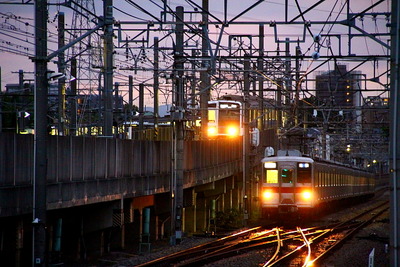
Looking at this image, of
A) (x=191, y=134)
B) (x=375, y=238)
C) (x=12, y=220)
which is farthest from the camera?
(x=191, y=134)

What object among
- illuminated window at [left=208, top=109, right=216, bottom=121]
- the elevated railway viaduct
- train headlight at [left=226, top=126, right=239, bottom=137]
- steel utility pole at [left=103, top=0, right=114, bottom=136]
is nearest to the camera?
the elevated railway viaduct

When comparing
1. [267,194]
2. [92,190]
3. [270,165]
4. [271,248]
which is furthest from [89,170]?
[267,194]

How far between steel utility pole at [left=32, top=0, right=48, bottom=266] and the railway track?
117 inches

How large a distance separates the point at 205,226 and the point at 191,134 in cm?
574

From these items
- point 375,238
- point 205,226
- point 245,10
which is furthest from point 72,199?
point 205,226

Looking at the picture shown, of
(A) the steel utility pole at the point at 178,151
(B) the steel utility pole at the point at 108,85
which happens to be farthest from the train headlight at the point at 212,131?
(B) the steel utility pole at the point at 108,85

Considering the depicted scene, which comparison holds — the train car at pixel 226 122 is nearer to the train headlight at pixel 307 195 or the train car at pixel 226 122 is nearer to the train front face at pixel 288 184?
the train front face at pixel 288 184

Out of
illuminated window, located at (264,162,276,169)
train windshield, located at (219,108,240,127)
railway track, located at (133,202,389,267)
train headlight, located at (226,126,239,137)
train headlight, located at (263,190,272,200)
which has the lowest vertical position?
railway track, located at (133,202,389,267)

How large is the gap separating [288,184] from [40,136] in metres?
17.9

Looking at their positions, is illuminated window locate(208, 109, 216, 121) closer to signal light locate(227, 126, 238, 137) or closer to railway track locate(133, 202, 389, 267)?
signal light locate(227, 126, 238, 137)

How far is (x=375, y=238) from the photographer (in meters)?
22.4

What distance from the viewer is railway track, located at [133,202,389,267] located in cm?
1634

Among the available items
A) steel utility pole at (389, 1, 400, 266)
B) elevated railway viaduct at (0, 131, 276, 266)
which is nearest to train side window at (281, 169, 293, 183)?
elevated railway viaduct at (0, 131, 276, 266)

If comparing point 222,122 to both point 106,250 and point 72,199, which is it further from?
point 72,199
